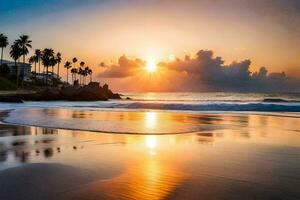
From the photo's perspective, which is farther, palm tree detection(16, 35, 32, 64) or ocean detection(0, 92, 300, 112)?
palm tree detection(16, 35, 32, 64)

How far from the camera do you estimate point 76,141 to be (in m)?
12.8

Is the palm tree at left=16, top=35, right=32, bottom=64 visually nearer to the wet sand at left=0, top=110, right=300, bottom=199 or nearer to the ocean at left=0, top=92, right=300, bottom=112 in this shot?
the ocean at left=0, top=92, right=300, bottom=112

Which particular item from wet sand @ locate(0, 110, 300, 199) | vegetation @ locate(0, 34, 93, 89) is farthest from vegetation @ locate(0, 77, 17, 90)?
wet sand @ locate(0, 110, 300, 199)

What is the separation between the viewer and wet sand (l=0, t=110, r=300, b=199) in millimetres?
6379

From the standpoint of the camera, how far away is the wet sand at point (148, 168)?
638 centimetres

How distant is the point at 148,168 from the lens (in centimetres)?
842

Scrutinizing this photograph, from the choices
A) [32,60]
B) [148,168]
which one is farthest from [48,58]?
[148,168]

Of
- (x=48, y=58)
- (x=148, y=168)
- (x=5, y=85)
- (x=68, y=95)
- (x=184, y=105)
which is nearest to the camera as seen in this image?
(x=148, y=168)

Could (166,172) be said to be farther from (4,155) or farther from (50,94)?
(50,94)

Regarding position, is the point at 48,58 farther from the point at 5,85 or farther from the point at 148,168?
the point at 148,168

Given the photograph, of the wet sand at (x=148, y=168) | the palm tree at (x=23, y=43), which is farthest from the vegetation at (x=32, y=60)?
the wet sand at (x=148, y=168)

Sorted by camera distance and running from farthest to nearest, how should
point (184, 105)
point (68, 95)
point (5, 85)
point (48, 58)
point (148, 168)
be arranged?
point (48, 58)
point (5, 85)
point (68, 95)
point (184, 105)
point (148, 168)

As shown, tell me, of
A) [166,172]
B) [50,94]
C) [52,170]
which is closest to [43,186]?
[52,170]

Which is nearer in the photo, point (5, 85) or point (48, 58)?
point (5, 85)
